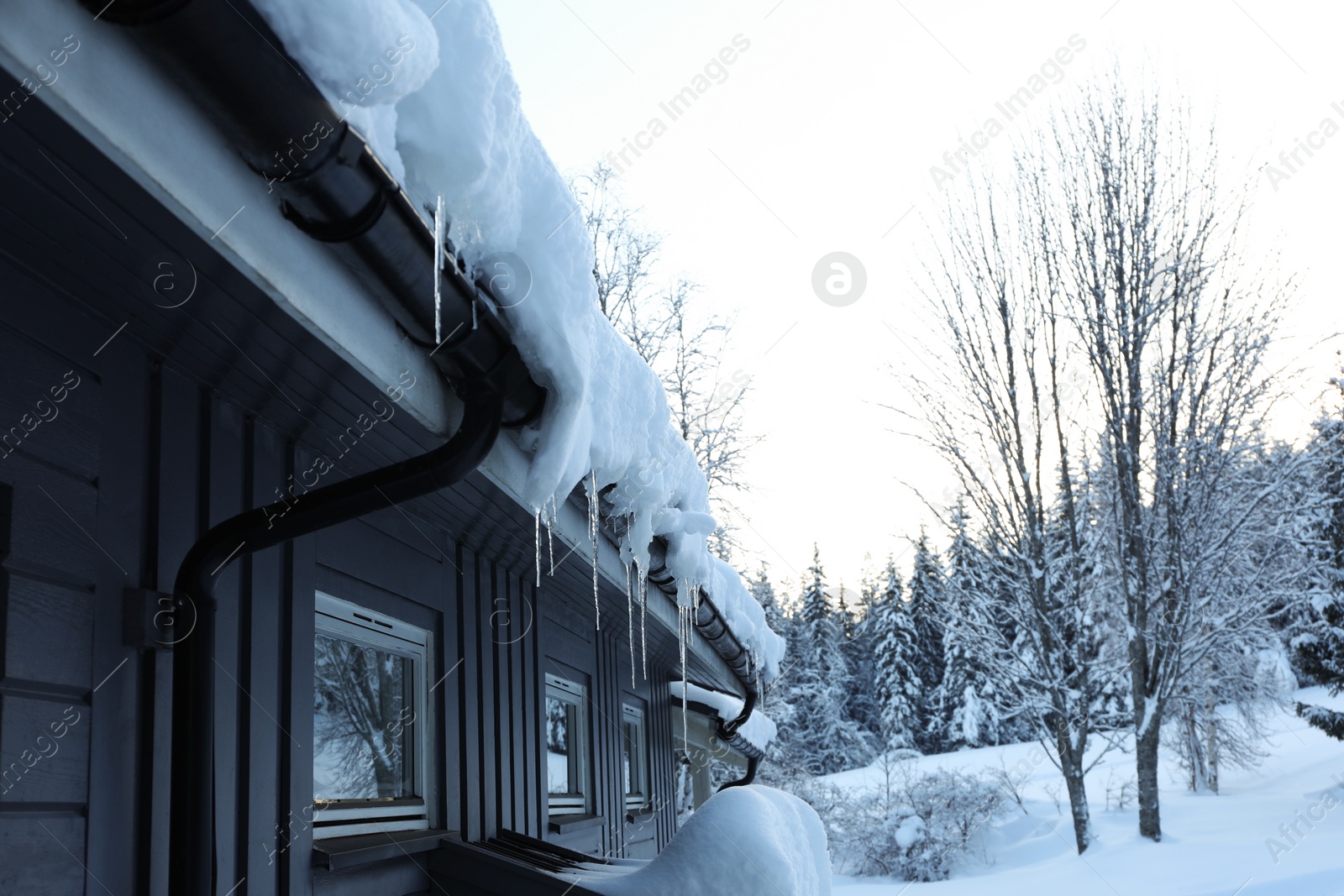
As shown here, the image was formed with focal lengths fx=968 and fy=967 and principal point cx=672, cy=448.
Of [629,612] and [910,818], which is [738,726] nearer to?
→ [629,612]

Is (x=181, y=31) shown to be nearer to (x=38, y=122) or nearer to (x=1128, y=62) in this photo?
(x=38, y=122)

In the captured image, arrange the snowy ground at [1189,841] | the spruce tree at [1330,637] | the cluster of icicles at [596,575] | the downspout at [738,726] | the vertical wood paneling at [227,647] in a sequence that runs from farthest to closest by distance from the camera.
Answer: the spruce tree at [1330,637] → the snowy ground at [1189,841] → the downspout at [738,726] → the cluster of icicles at [596,575] → the vertical wood paneling at [227,647]

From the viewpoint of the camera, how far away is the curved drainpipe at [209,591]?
5.57ft

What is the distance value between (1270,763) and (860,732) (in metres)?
12.9

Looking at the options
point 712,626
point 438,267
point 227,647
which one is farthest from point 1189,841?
point 438,267

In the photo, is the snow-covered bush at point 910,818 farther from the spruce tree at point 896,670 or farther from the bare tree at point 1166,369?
the spruce tree at point 896,670

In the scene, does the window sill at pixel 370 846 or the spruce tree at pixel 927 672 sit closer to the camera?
the window sill at pixel 370 846

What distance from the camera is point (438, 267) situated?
158 centimetres

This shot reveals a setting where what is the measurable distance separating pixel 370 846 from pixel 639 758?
4.73 m

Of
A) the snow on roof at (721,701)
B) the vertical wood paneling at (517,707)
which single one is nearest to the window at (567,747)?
the vertical wood paneling at (517,707)

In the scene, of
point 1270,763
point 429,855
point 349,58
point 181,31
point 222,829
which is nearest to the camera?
point 181,31

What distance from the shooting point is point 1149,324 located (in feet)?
34.7

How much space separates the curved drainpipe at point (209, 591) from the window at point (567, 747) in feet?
9.16

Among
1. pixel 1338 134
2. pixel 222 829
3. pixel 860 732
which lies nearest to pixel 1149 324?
pixel 1338 134
